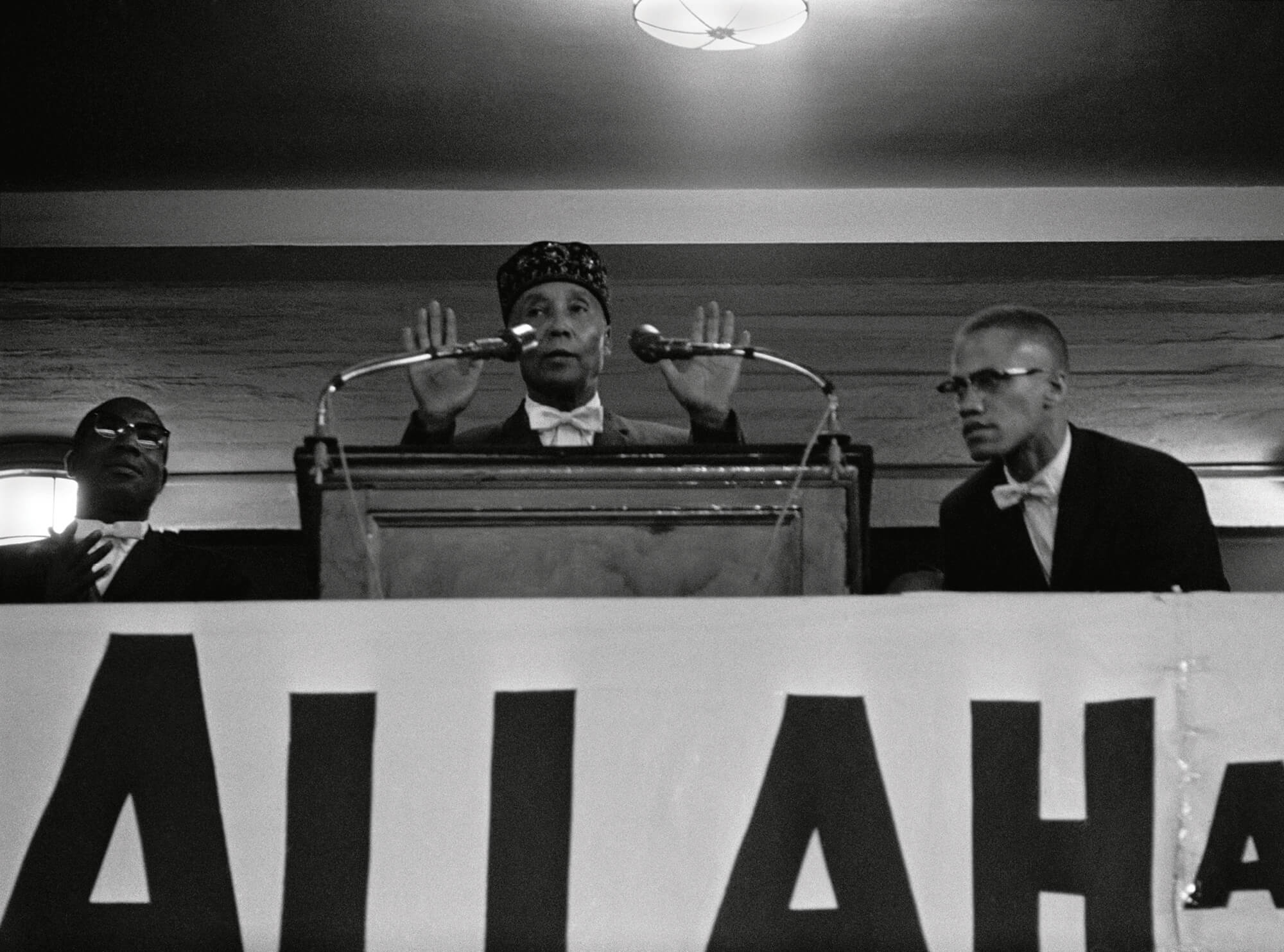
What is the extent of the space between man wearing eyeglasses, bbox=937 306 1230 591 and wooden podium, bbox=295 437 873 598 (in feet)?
2.54

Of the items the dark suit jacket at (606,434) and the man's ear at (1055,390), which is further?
the man's ear at (1055,390)

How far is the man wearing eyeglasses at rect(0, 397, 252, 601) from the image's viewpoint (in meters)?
Answer: 2.98

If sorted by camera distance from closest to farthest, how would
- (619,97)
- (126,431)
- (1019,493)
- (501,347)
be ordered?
(501,347), (1019,493), (126,431), (619,97)

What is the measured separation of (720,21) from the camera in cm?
370

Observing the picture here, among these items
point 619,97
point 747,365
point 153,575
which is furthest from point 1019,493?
point 747,365

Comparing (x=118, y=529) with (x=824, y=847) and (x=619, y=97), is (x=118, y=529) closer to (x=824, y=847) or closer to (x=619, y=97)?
(x=824, y=847)

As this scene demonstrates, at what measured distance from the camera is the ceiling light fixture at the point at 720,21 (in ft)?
11.9

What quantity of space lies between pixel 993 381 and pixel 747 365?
6.65 feet

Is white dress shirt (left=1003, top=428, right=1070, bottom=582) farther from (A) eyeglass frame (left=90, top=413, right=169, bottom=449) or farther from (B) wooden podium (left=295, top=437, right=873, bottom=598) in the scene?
(A) eyeglass frame (left=90, top=413, right=169, bottom=449)

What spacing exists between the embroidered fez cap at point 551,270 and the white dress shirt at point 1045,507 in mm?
894

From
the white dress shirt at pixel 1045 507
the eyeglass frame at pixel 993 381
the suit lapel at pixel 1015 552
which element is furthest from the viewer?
the eyeglass frame at pixel 993 381

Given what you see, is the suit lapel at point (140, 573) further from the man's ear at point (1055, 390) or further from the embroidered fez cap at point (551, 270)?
the man's ear at point (1055, 390)

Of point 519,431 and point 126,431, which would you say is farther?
point 126,431

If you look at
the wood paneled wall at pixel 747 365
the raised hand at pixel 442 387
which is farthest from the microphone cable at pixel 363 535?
the wood paneled wall at pixel 747 365
